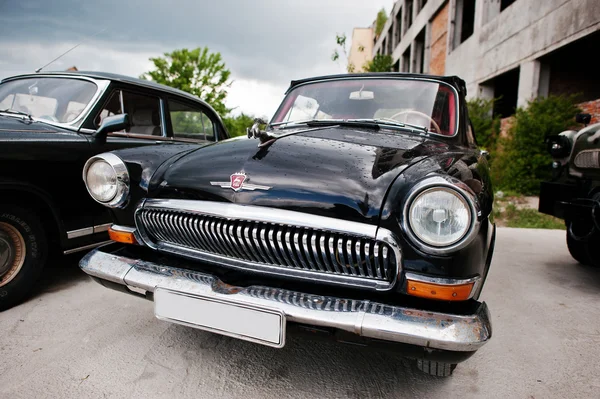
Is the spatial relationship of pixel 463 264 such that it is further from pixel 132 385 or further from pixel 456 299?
pixel 132 385

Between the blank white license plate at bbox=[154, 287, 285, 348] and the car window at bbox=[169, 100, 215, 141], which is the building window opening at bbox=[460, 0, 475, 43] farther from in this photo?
the blank white license plate at bbox=[154, 287, 285, 348]

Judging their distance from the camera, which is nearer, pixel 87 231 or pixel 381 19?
pixel 87 231

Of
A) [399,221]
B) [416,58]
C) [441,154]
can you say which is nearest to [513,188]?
[441,154]

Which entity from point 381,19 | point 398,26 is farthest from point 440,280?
point 381,19

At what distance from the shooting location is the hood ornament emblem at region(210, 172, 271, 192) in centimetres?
163

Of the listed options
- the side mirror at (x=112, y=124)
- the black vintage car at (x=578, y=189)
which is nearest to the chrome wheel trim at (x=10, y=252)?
the side mirror at (x=112, y=124)

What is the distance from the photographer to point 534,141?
806cm

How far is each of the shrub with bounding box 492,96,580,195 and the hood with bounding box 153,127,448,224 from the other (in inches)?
285

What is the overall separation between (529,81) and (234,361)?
10.2 metres

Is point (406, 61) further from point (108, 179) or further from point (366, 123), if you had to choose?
point (108, 179)

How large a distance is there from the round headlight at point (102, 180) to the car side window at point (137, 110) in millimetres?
1277

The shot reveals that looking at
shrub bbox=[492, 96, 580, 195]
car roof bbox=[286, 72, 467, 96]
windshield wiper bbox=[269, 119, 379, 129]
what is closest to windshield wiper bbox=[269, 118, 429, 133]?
windshield wiper bbox=[269, 119, 379, 129]

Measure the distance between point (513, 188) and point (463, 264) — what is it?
26.0ft

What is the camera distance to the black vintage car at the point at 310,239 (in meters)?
1.38
